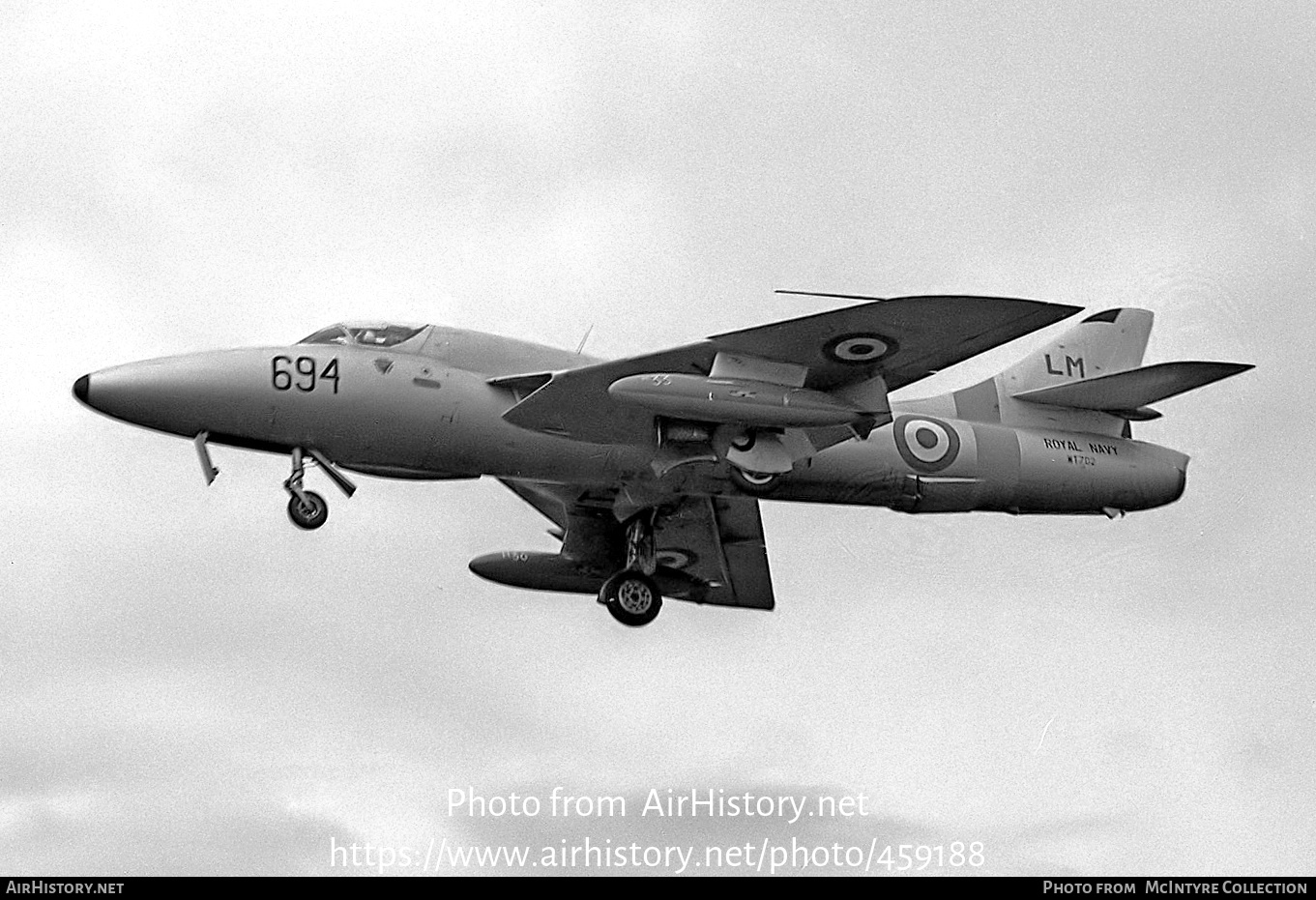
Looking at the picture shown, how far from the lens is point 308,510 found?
850 inches

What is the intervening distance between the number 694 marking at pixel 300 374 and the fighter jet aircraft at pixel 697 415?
2 centimetres

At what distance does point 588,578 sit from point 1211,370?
9279mm

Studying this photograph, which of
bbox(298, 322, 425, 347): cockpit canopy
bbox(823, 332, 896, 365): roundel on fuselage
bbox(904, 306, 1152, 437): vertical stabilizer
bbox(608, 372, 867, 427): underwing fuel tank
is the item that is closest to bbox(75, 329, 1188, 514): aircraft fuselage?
bbox(298, 322, 425, 347): cockpit canopy

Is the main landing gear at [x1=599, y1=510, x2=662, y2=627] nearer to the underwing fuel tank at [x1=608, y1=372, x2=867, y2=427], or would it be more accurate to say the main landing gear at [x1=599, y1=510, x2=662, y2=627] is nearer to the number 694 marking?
the underwing fuel tank at [x1=608, y1=372, x2=867, y2=427]

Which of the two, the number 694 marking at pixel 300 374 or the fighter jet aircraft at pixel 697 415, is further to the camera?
the number 694 marking at pixel 300 374

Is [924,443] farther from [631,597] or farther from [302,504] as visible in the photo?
[302,504]

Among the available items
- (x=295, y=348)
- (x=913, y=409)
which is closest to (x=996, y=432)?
(x=913, y=409)

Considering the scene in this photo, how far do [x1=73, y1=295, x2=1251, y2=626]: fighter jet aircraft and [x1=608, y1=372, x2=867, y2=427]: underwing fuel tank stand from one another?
2 cm

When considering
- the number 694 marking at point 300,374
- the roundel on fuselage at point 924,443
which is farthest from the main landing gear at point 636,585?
the number 694 marking at point 300,374

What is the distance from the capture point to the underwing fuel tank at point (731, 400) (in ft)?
68.2

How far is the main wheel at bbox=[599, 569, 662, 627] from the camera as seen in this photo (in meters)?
25.2

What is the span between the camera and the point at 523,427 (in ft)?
72.2

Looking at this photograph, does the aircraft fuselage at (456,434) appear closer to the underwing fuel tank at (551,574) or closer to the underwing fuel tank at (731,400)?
the underwing fuel tank at (731,400)
